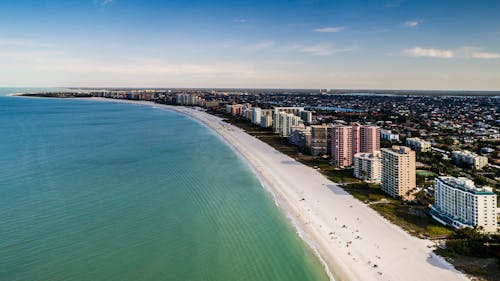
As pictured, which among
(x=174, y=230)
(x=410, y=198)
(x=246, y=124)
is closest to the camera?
(x=174, y=230)

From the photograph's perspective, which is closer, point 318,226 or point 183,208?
point 318,226

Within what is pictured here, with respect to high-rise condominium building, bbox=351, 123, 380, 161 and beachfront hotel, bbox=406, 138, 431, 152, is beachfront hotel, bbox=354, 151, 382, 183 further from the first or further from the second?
beachfront hotel, bbox=406, 138, 431, 152

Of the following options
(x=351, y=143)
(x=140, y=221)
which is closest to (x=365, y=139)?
(x=351, y=143)

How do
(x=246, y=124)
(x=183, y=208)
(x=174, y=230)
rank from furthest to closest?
(x=246, y=124) < (x=183, y=208) < (x=174, y=230)

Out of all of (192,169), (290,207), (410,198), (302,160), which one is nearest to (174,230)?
(290,207)

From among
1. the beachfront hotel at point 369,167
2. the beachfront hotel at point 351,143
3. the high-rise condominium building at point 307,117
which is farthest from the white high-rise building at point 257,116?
the beachfront hotel at point 369,167

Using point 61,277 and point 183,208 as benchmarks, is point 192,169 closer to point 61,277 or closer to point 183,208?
point 183,208

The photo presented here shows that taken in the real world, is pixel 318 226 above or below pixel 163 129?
below

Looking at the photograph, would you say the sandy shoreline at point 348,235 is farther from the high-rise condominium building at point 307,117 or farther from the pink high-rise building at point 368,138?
the high-rise condominium building at point 307,117
